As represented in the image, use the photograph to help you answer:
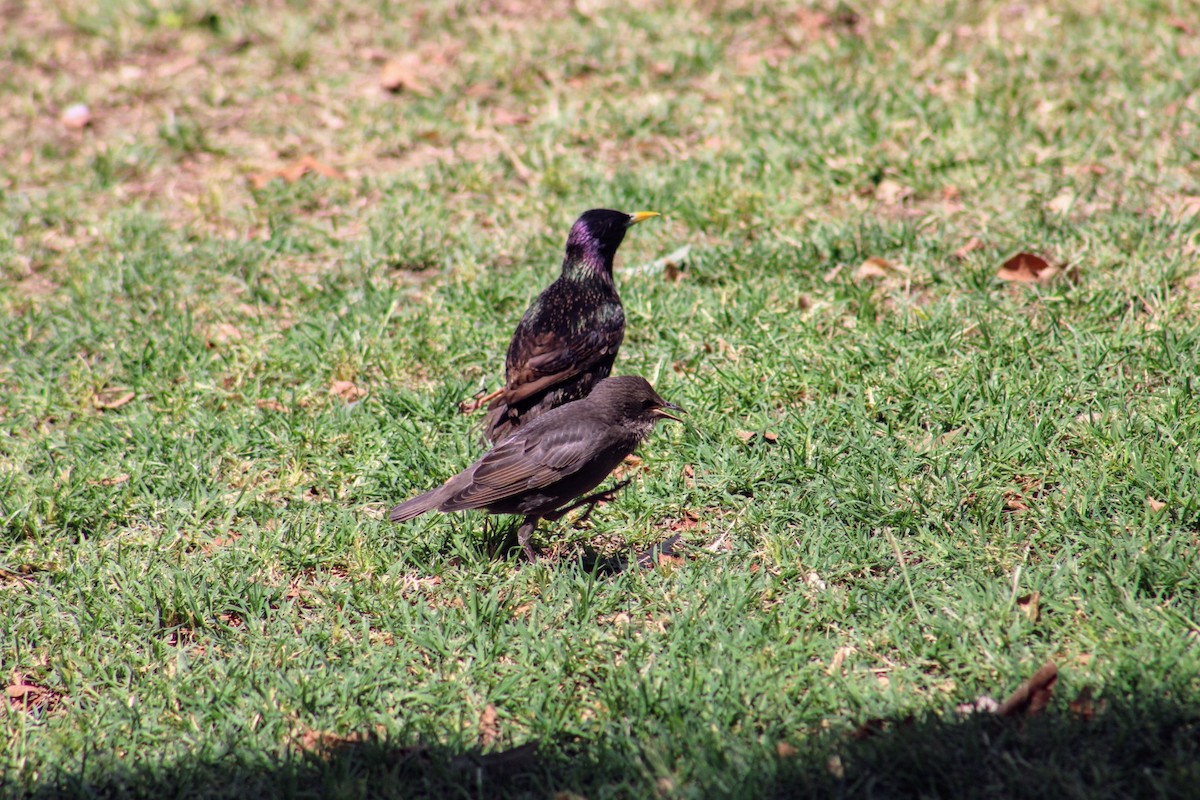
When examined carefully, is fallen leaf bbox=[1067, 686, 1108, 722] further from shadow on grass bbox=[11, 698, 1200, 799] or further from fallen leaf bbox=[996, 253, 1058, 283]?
fallen leaf bbox=[996, 253, 1058, 283]

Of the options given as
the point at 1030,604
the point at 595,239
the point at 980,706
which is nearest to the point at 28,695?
the point at 595,239

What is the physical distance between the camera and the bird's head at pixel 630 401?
4.71 m

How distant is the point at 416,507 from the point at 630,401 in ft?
3.23

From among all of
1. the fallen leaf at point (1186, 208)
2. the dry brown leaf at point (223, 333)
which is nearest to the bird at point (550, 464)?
the dry brown leaf at point (223, 333)

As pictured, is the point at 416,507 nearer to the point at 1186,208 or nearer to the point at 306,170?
the point at 306,170

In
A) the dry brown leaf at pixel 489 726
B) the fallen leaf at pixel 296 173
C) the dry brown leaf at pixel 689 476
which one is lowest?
the dry brown leaf at pixel 489 726

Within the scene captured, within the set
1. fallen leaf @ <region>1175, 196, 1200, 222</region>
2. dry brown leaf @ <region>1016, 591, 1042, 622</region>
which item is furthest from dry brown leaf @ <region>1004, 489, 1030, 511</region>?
fallen leaf @ <region>1175, 196, 1200, 222</region>

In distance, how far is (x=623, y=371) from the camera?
593 cm

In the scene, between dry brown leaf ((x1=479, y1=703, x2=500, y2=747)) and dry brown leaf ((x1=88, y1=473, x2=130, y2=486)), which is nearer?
dry brown leaf ((x1=479, y1=703, x2=500, y2=747))

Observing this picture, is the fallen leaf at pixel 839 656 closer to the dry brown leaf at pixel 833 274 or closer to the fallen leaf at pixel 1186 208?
the dry brown leaf at pixel 833 274

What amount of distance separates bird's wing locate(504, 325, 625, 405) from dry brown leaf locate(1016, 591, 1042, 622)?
2.18 meters

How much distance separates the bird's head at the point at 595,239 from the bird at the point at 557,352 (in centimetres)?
12

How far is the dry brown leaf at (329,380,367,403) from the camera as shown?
5828 millimetres

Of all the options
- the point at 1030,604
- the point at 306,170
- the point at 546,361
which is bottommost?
the point at 1030,604
